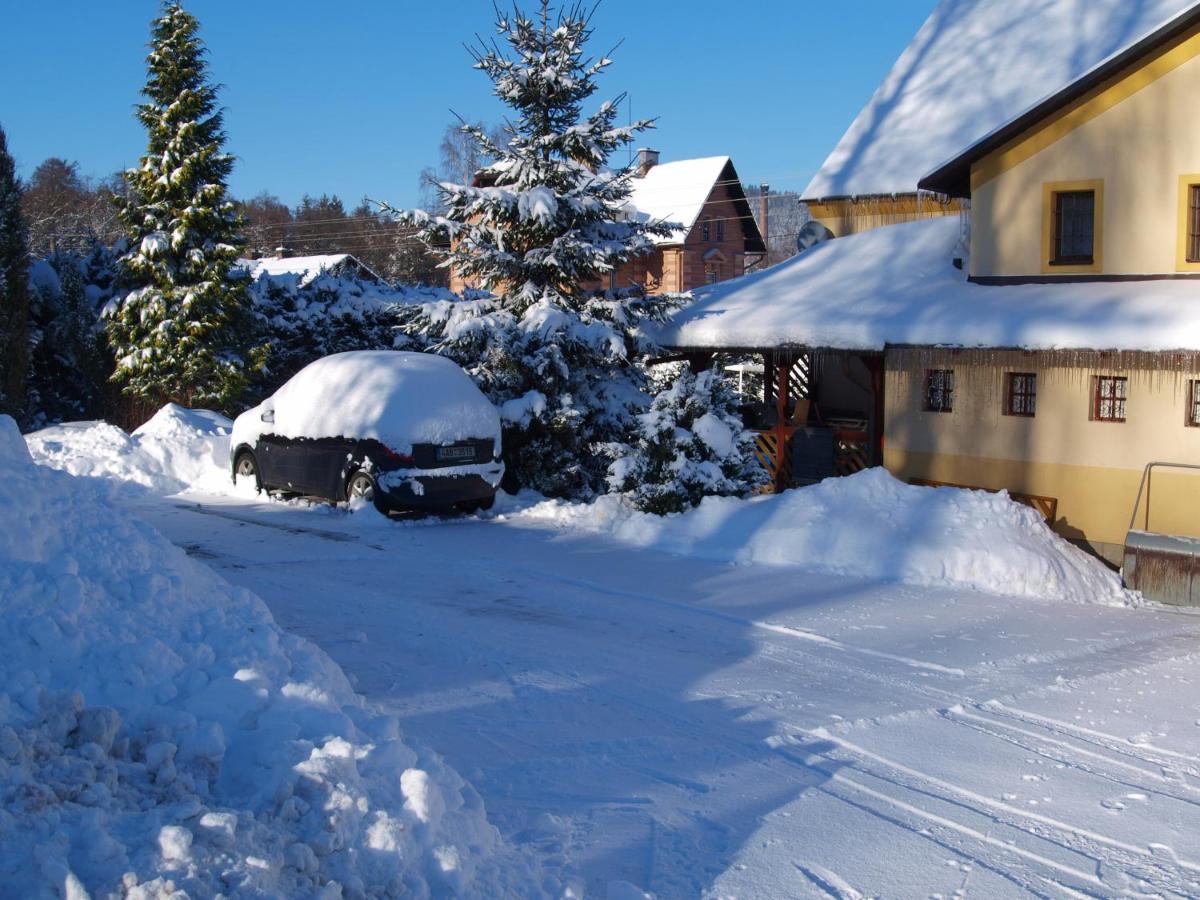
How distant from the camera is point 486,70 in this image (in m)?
17.5

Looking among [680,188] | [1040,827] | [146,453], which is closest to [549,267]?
[146,453]

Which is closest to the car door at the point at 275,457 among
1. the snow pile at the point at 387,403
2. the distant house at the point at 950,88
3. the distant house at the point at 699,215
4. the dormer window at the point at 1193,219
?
the snow pile at the point at 387,403

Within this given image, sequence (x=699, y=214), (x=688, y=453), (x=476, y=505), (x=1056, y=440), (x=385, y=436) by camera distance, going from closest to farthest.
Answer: (x=385, y=436) < (x=688, y=453) < (x=1056, y=440) < (x=476, y=505) < (x=699, y=214)

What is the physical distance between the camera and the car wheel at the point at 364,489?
13570 mm

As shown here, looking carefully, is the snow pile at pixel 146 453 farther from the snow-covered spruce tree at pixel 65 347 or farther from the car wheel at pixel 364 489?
the snow-covered spruce tree at pixel 65 347

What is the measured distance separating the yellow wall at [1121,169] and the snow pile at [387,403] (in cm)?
781

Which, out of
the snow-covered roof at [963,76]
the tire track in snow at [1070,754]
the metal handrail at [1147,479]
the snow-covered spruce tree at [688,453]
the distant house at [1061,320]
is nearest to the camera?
the tire track in snow at [1070,754]

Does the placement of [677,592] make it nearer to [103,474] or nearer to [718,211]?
[103,474]

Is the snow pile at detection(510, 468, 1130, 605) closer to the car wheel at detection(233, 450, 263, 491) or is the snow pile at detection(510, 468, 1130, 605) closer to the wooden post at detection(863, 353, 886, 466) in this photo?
the wooden post at detection(863, 353, 886, 466)

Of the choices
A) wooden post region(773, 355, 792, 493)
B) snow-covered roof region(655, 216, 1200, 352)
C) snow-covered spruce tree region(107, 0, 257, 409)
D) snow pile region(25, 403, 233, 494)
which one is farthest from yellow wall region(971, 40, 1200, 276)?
snow-covered spruce tree region(107, 0, 257, 409)

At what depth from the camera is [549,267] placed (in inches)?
680

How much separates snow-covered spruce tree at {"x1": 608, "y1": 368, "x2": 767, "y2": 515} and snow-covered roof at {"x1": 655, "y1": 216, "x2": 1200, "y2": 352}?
2411 millimetres

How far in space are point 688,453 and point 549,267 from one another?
15.8ft

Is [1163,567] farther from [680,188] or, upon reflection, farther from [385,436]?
[680,188]
